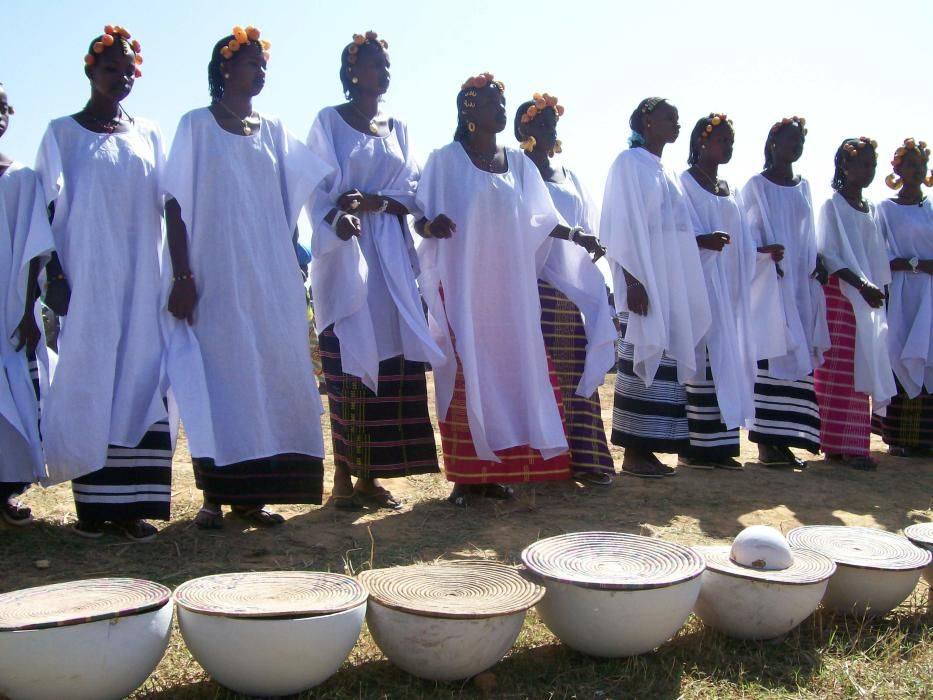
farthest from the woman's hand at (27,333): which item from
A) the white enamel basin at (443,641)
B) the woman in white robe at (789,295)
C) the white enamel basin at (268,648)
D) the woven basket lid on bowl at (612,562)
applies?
the woman in white robe at (789,295)

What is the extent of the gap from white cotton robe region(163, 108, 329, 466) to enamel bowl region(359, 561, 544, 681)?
1.79 m

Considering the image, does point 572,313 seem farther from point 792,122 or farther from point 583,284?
point 792,122

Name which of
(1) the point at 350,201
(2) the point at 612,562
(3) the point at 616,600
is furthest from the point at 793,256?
(3) the point at 616,600

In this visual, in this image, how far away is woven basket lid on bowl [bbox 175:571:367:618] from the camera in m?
2.60

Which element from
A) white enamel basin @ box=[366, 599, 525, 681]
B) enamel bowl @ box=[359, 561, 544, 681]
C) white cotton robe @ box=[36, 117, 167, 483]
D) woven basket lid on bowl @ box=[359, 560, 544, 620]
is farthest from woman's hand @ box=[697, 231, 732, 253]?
white enamel basin @ box=[366, 599, 525, 681]

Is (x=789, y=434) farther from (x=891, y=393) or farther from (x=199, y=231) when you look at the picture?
(x=199, y=231)

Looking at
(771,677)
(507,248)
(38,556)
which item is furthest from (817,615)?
(38,556)

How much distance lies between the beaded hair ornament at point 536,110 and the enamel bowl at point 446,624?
11.6 feet

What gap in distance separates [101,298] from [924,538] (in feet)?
12.5

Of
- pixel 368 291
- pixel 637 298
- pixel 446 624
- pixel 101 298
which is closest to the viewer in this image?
pixel 446 624

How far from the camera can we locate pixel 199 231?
454cm

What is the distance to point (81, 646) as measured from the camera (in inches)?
97.2

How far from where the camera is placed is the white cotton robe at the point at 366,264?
4.93 m

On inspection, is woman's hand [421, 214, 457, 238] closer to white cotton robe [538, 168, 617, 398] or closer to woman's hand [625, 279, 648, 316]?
white cotton robe [538, 168, 617, 398]
